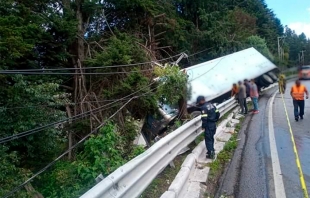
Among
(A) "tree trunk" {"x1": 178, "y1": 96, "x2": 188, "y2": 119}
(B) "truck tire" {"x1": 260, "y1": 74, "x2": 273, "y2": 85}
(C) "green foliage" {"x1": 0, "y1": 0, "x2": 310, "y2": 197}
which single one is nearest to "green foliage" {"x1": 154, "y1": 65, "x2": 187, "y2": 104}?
(C) "green foliage" {"x1": 0, "y1": 0, "x2": 310, "y2": 197}

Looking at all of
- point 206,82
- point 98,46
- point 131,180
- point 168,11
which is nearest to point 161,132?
point 98,46

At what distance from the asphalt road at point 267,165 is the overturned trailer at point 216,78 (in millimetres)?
2458

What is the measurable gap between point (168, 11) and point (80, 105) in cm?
913

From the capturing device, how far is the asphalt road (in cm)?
436

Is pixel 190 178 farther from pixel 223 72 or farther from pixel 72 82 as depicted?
pixel 223 72

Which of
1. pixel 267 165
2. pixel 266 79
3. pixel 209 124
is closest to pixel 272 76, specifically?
pixel 266 79

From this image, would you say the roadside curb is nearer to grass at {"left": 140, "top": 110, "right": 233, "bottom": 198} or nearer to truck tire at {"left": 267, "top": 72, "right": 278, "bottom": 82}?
grass at {"left": 140, "top": 110, "right": 233, "bottom": 198}

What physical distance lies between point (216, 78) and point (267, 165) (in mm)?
9274

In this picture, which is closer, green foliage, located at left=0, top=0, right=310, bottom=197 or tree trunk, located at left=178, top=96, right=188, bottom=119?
green foliage, located at left=0, top=0, right=310, bottom=197

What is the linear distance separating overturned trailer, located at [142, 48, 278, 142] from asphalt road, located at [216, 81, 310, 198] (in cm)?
246

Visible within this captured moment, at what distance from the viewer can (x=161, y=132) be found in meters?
9.81

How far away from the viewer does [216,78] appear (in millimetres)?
14391

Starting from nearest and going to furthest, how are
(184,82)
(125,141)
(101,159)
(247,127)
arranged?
(101,159)
(125,141)
(184,82)
(247,127)

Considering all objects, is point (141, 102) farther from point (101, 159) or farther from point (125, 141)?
point (101, 159)
